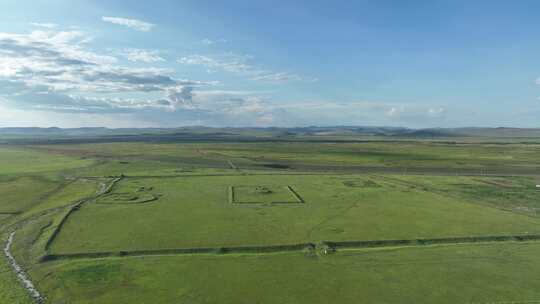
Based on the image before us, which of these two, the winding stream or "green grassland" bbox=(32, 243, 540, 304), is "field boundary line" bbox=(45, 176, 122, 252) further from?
"green grassland" bbox=(32, 243, 540, 304)

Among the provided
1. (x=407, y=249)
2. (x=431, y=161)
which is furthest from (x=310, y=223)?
A: (x=431, y=161)

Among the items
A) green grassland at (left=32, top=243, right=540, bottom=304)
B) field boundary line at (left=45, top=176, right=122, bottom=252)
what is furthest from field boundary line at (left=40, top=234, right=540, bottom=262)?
field boundary line at (left=45, top=176, right=122, bottom=252)

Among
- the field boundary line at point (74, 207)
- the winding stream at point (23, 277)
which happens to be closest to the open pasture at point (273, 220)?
the field boundary line at point (74, 207)

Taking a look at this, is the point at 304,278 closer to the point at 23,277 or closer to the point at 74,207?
the point at 23,277

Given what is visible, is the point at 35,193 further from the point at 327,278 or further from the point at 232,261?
the point at 327,278

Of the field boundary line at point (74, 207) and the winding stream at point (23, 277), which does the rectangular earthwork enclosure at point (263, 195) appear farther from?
the winding stream at point (23, 277)

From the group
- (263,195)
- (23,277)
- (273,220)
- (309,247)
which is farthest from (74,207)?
(309,247)

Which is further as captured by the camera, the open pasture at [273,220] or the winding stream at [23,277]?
the open pasture at [273,220]

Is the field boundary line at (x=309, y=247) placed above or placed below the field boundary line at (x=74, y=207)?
below

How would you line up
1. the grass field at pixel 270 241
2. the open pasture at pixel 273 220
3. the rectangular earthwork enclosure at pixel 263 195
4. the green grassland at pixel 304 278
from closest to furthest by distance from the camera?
the green grassland at pixel 304 278, the grass field at pixel 270 241, the open pasture at pixel 273 220, the rectangular earthwork enclosure at pixel 263 195
